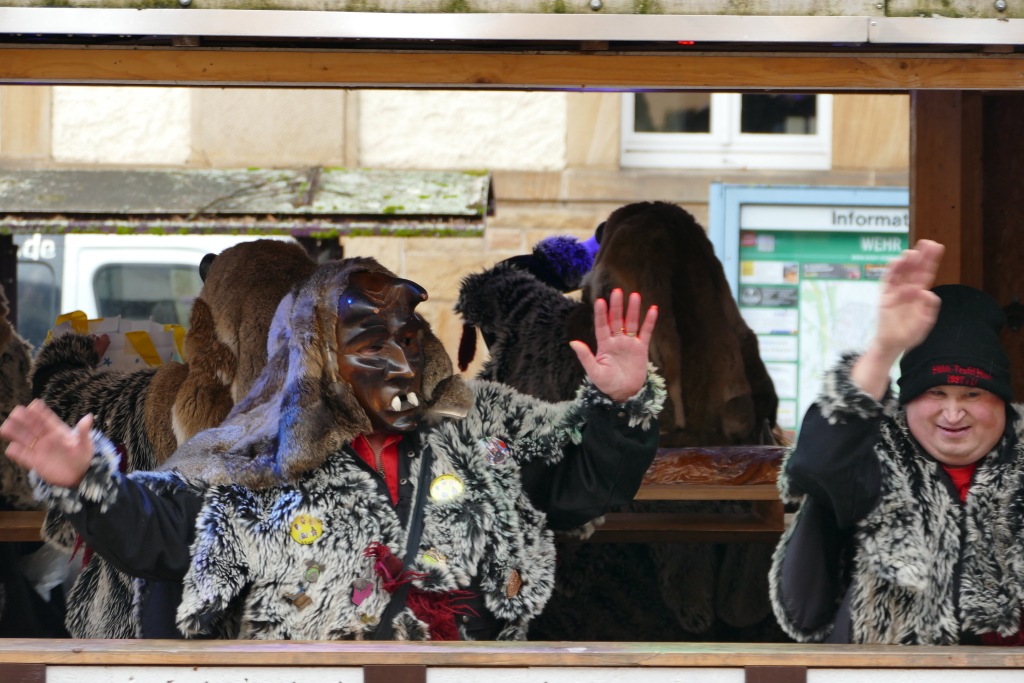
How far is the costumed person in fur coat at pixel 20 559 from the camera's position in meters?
3.31

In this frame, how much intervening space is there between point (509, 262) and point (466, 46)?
67.0 inches

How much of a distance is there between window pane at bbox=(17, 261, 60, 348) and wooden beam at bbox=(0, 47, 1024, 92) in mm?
4530

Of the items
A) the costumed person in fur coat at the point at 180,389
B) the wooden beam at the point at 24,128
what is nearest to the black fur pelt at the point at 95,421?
the costumed person in fur coat at the point at 180,389

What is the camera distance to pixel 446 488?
2365mm

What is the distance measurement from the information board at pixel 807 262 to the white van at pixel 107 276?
307 centimetres

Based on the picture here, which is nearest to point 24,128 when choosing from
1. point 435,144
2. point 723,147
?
point 435,144

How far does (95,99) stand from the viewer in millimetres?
7219

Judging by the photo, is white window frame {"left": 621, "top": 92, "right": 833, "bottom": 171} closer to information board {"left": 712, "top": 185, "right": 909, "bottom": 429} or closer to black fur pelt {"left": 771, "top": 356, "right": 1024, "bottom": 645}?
information board {"left": 712, "top": 185, "right": 909, "bottom": 429}

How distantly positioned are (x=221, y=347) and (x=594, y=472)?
115 centimetres

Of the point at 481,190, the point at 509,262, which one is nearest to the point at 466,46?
the point at 509,262

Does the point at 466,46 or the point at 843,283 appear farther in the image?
the point at 843,283

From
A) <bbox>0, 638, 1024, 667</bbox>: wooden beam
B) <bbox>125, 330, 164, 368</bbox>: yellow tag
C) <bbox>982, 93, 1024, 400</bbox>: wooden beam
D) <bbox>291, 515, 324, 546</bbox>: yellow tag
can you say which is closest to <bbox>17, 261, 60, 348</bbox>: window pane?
<bbox>125, 330, 164, 368</bbox>: yellow tag

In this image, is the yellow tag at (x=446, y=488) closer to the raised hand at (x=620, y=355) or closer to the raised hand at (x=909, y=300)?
the raised hand at (x=620, y=355)

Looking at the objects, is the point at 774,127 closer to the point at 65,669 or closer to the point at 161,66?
the point at 161,66
